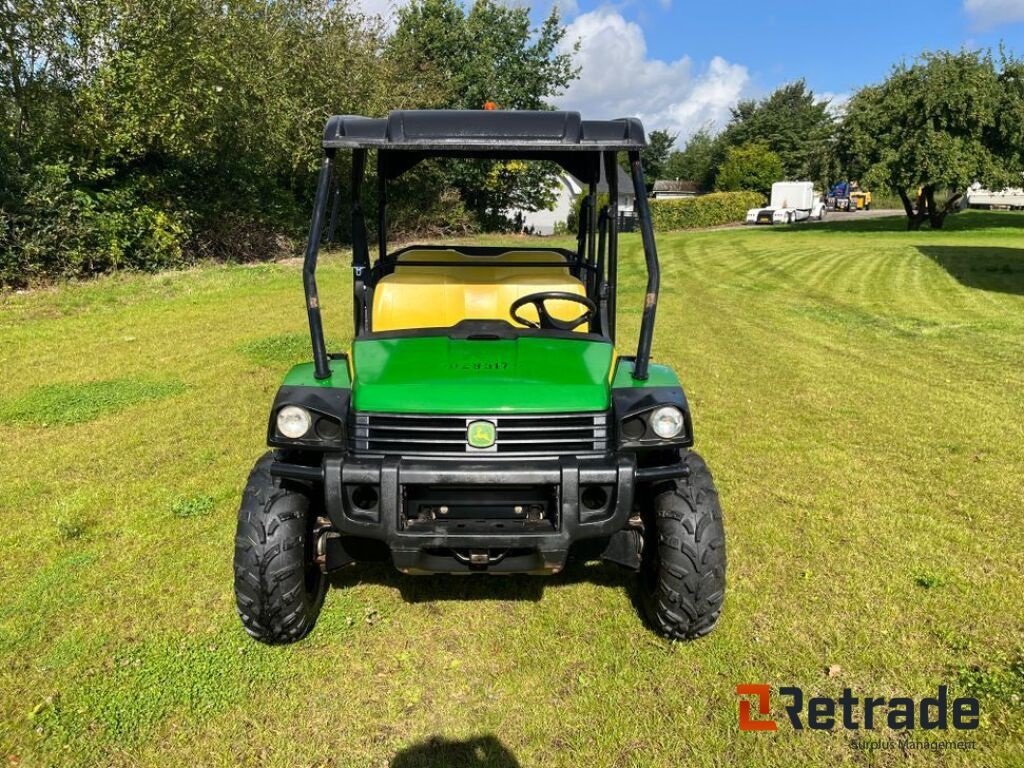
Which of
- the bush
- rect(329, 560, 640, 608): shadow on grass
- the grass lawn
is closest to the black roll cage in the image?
rect(329, 560, 640, 608): shadow on grass

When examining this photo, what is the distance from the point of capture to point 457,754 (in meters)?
2.68

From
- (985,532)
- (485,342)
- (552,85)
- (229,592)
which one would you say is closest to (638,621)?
(485,342)

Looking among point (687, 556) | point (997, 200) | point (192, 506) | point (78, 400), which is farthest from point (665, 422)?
point (997, 200)

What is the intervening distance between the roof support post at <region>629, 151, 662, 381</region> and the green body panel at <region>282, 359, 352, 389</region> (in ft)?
4.00

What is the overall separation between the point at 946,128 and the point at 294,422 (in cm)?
3292

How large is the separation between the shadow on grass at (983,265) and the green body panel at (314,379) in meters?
13.8

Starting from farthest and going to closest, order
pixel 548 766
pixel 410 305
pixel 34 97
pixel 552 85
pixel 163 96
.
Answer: pixel 552 85, pixel 163 96, pixel 34 97, pixel 410 305, pixel 548 766

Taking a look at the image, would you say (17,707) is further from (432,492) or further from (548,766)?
(548,766)

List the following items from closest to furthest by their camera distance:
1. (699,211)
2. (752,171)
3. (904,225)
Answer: (904,225), (699,211), (752,171)

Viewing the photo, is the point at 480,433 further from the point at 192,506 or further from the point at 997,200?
the point at 997,200

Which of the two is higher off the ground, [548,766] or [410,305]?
[410,305]

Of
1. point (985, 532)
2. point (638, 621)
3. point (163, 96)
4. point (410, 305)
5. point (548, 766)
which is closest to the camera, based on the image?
point (548, 766)

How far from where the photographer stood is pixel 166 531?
4.23 meters

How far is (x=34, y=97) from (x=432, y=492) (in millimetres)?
12818
